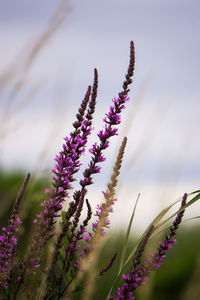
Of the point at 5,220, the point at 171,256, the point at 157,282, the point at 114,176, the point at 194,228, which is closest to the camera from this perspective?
the point at 114,176

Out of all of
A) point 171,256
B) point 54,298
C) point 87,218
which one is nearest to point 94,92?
point 87,218

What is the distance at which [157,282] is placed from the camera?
4133mm

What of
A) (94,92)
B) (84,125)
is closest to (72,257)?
(84,125)

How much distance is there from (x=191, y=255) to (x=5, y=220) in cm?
280

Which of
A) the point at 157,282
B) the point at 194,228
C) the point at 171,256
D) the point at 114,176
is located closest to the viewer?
the point at 114,176

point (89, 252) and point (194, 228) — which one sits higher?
point (194, 228)

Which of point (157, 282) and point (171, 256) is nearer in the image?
Answer: point (157, 282)

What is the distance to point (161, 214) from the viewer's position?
2.00 metres

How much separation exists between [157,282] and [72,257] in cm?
249

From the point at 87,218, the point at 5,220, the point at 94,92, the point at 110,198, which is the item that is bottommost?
the point at 5,220

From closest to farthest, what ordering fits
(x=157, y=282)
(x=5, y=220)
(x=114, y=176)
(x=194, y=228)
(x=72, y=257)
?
(x=114, y=176) < (x=72, y=257) < (x=157, y=282) < (x=5, y=220) < (x=194, y=228)

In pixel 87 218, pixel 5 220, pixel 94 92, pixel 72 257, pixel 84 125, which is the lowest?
pixel 5 220

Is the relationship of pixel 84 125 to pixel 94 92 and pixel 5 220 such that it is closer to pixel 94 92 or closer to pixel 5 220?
pixel 94 92

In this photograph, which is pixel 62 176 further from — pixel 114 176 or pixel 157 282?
pixel 157 282
